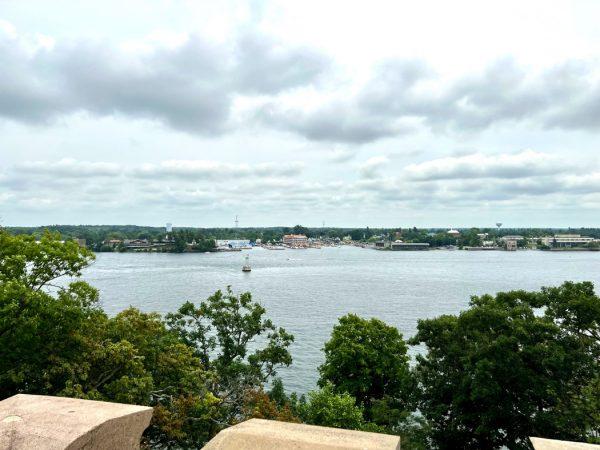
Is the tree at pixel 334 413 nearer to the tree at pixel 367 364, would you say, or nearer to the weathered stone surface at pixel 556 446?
the tree at pixel 367 364

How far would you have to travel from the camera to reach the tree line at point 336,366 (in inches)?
555

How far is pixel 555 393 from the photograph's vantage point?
17.1 meters

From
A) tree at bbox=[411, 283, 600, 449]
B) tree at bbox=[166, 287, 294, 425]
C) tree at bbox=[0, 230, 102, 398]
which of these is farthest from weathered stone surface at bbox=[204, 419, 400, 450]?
tree at bbox=[166, 287, 294, 425]

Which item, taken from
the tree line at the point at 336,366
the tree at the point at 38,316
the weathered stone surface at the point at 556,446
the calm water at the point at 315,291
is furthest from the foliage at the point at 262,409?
the calm water at the point at 315,291

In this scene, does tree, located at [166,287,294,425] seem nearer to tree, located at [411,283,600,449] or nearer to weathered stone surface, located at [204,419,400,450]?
tree, located at [411,283,600,449]

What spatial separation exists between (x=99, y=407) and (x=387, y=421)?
662 inches

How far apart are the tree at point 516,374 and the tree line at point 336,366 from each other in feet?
0.17

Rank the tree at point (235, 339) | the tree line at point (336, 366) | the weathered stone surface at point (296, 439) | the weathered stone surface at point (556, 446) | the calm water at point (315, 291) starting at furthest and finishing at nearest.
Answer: the calm water at point (315, 291) < the tree at point (235, 339) < the tree line at point (336, 366) < the weathered stone surface at point (296, 439) < the weathered stone surface at point (556, 446)

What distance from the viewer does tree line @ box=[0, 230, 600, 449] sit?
1411cm

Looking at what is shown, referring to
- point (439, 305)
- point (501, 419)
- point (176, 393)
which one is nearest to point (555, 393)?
point (501, 419)

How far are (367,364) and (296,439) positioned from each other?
740 inches

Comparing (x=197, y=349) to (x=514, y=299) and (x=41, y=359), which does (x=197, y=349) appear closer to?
(x=41, y=359)

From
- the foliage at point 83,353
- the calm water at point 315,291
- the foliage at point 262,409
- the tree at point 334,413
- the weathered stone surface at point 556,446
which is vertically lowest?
the calm water at point 315,291

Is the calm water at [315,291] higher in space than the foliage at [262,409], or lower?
lower
